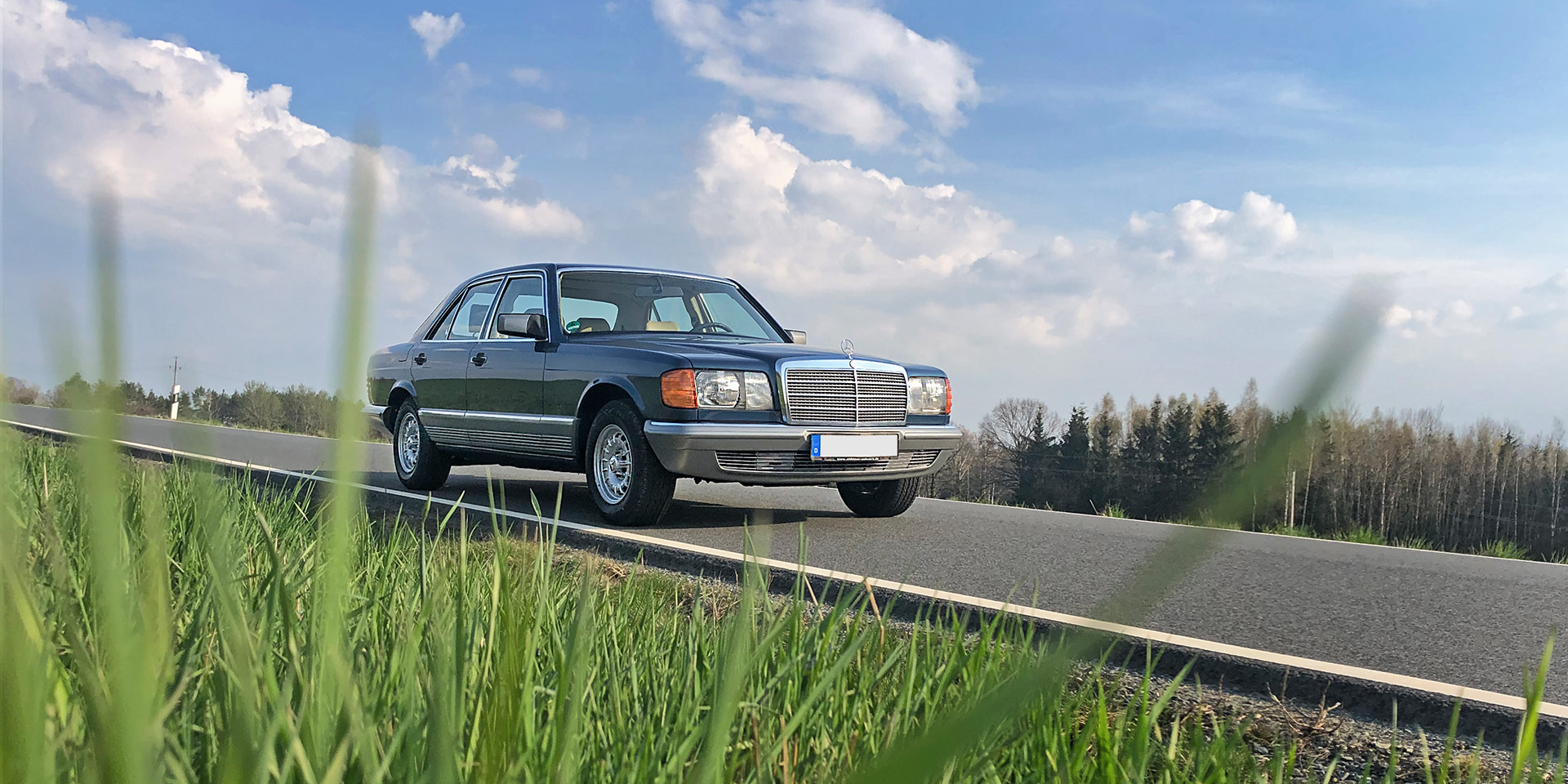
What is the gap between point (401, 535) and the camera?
3662 mm

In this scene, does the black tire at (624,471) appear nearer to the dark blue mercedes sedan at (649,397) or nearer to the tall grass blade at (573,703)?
the dark blue mercedes sedan at (649,397)

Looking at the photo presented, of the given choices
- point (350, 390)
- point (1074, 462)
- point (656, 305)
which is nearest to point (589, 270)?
point (656, 305)

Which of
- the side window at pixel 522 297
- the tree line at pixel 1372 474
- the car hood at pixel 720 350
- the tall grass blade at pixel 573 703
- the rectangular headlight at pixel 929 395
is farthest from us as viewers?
A: the tree line at pixel 1372 474

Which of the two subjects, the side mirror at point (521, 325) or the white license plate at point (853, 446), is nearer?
the white license plate at point (853, 446)

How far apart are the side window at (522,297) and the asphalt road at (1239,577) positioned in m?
1.42

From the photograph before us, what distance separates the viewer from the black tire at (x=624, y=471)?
6.88 meters

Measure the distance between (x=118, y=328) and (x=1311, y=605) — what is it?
5426 millimetres

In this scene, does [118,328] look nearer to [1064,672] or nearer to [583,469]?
[1064,672]

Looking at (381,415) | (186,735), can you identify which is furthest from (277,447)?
(186,735)

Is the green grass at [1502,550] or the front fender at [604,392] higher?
the front fender at [604,392]

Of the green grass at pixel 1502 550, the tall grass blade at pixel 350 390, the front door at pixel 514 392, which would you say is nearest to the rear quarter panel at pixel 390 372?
the front door at pixel 514 392

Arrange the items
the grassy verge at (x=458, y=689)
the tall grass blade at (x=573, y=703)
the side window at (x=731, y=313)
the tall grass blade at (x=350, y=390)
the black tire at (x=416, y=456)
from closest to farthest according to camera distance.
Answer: the tall grass blade at (x=350, y=390), the grassy verge at (x=458, y=689), the tall grass blade at (x=573, y=703), the side window at (x=731, y=313), the black tire at (x=416, y=456)

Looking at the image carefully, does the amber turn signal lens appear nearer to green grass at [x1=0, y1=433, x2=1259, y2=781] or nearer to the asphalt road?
the asphalt road

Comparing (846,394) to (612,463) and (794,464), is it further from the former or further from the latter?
(612,463)
